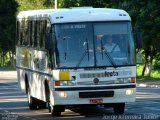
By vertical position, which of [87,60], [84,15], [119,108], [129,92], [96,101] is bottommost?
[119,108]

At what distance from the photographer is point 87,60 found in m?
19.5

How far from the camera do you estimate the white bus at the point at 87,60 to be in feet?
63.1

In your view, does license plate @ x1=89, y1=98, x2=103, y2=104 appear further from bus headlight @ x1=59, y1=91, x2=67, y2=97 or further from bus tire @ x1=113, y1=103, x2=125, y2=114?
bus tire @ x1=113, y1=103, x2=125, y2=114

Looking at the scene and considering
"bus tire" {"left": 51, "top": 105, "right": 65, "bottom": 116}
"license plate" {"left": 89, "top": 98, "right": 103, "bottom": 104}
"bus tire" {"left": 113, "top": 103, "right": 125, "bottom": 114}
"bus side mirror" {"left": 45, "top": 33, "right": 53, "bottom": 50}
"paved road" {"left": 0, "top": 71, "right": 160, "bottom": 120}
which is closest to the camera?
"license plate" {"left": 89, "top": 98, "right": 103, "bottom": 104}

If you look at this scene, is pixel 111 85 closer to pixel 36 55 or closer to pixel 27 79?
pixel 36 55

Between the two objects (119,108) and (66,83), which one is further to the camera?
(119,108)

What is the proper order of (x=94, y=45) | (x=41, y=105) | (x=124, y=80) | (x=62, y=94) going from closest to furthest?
(x=62, y=94) → (x=124, y=80) → (x=94, y=45) → (x=41, y=105)

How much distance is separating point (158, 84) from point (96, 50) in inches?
791

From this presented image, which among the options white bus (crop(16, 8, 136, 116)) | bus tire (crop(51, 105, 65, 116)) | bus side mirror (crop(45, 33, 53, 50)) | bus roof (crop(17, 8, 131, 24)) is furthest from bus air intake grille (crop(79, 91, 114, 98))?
bus roof (crop(17, 8, 131, 24))

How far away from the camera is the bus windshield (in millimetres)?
19422

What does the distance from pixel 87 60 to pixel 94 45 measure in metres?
0.48

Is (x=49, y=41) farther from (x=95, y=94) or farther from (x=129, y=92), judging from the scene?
(x=129, y=92)

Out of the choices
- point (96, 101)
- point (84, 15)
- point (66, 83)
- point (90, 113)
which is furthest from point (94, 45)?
point (90, 113)

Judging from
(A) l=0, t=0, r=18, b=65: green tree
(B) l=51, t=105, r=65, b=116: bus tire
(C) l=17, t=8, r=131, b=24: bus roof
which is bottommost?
(A) l=0, t=0, r=18, b=65: green tree
